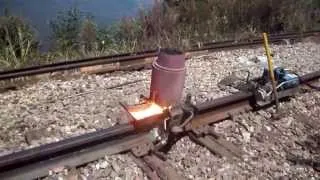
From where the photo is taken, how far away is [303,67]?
6.57m

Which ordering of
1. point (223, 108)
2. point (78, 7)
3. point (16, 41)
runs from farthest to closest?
point (78, 7)
point (16, 41)
point (223, 108)

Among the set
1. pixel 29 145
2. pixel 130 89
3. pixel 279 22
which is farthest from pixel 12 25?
pixel 279 22

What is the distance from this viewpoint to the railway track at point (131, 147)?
3.04m

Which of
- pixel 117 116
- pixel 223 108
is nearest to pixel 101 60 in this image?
pixel 117 116

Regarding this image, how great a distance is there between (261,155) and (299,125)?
0.89 m

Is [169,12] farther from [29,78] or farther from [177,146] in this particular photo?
[177,146]

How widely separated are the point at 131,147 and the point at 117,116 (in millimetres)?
772

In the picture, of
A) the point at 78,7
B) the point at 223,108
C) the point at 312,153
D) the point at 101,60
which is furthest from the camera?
the point at 78,7

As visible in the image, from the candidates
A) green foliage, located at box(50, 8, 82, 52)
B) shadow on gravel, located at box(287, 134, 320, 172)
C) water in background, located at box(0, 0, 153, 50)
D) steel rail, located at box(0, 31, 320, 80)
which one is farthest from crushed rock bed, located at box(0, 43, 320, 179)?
water in background, located at box(0, 0, 153, 50)

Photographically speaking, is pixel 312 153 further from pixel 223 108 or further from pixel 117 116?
pixel 117 116

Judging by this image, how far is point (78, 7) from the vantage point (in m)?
14.0

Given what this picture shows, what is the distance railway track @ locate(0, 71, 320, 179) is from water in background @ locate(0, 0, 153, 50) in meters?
9.28

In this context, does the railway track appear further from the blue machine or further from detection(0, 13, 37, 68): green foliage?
detection(0, 13, 37, 68): green foliage

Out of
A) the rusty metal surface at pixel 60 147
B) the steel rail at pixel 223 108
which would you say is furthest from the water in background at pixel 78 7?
the rusty metal surface at pixel 60 147
